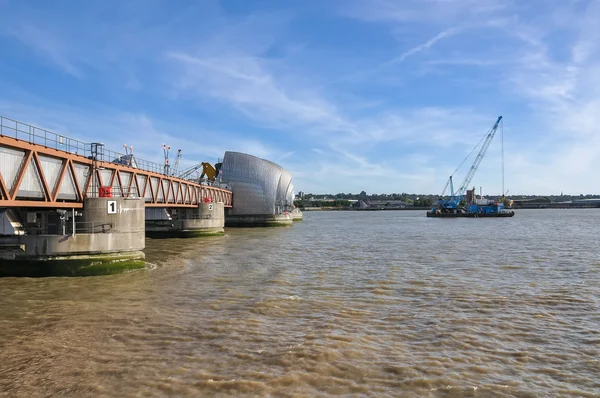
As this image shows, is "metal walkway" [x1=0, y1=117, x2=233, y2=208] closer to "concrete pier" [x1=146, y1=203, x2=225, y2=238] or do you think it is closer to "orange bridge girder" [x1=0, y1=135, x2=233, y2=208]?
"orange bridge girder" [x1=0, y1=135, x2=233, y2=208]

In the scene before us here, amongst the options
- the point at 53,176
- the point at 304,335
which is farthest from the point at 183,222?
the point at 304,335

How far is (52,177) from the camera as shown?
25.0m

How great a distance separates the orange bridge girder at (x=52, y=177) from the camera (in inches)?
828

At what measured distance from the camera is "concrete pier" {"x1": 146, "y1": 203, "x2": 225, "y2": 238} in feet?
174

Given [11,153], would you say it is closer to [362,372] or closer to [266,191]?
[362,372]

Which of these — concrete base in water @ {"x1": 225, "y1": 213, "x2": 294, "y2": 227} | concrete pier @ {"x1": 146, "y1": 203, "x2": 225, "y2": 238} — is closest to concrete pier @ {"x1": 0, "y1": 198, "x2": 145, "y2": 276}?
concrete pier @ {"x1": 146, "y1": 203, "x2": 225, "y2": 238}

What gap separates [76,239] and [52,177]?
14.1 feet

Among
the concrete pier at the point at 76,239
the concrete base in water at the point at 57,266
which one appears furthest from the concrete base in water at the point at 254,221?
the concrete base in water at the point at 57,266

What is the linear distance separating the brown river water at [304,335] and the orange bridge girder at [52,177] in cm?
441

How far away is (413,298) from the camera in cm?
1741

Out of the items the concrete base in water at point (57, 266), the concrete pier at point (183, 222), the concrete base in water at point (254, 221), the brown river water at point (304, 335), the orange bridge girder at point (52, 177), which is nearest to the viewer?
the brown river water at point (304, 335)

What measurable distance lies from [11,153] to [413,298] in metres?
19.3

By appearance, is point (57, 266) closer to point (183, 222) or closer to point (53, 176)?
point (53, 176)

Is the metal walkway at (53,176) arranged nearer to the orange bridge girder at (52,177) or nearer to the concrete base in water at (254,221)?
the orange bridge girder at (52,177)
